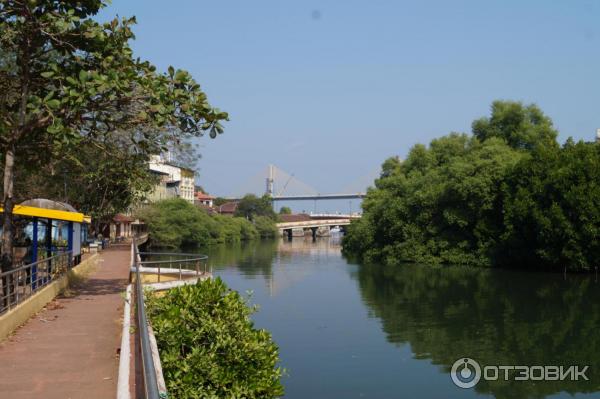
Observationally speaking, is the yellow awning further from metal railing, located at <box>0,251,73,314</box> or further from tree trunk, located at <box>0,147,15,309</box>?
tree trunk, located at <box>0,147,15,309</box>

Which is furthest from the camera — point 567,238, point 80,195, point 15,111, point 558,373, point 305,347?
point 567,238

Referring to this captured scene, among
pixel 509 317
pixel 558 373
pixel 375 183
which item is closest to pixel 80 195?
pixel 509 317

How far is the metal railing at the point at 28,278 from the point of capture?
37.5 feet

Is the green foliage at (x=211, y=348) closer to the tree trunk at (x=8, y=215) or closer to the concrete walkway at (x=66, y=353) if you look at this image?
the concrete walkway at (x=66, y=353)

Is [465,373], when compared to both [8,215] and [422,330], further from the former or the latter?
[8,215]

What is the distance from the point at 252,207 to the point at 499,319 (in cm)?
11928

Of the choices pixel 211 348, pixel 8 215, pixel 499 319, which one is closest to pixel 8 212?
pixel 8 215

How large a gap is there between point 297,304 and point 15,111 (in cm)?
1775

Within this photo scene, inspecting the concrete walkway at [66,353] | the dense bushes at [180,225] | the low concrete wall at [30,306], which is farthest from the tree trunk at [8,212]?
the dense bushes at [180,225]

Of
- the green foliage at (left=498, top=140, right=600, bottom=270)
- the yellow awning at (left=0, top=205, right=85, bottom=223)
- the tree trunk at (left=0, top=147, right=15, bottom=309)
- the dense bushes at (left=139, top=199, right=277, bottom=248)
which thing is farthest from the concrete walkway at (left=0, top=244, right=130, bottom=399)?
the dense bushes at (left=139, top=199, right=277, bottom=248)

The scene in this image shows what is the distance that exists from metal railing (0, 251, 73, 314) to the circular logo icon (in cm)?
1082

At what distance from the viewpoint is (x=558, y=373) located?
1844 centimetres

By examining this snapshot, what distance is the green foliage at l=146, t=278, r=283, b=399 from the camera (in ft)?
29.4

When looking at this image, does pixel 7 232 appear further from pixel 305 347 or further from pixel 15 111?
pixel 305 347
